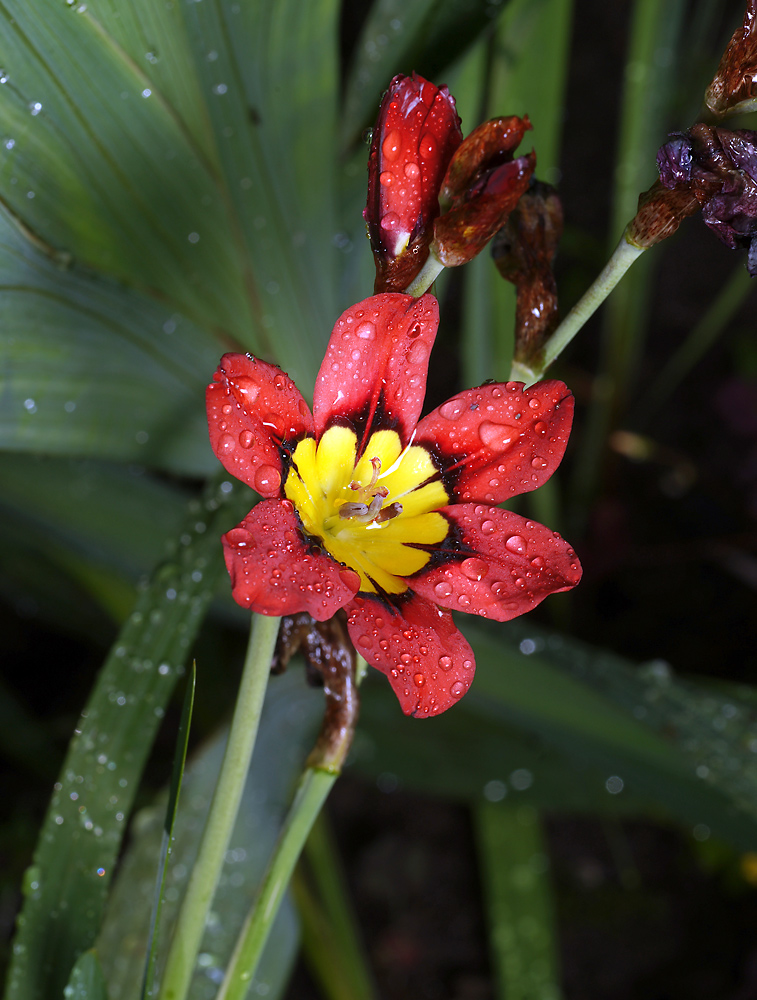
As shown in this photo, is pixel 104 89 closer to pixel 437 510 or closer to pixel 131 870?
pixel 437 510

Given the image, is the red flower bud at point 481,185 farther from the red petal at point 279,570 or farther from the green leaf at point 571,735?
the green leaf at point 571,735

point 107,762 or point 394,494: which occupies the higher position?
point 394,494

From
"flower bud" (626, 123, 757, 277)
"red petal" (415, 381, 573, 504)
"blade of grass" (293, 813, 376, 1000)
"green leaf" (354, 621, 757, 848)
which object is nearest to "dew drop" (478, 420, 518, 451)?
"red petal" (415, 381, 573, 504)

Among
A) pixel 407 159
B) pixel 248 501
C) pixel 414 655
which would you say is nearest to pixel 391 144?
pixel 407 159

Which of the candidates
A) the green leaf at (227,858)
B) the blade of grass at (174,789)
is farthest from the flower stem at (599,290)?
the green leaf at (227,858)

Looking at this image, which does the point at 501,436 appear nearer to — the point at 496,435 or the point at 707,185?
the point at 496,435
